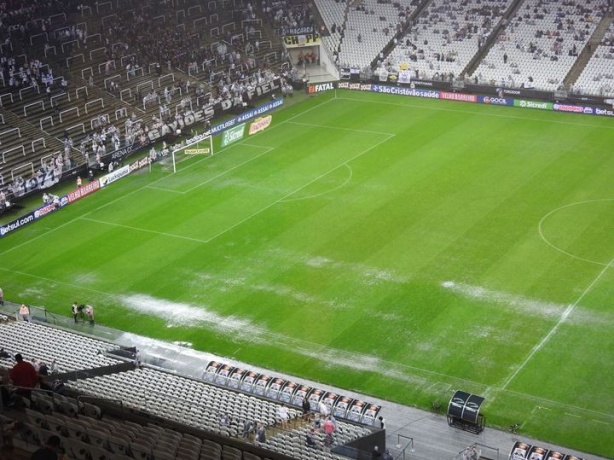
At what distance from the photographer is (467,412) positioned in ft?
123

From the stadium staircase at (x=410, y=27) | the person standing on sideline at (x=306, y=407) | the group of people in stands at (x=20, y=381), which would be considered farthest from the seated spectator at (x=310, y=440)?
the stadium staircase at (x=410, y=27)

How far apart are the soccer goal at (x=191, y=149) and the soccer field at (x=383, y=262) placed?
0.65m

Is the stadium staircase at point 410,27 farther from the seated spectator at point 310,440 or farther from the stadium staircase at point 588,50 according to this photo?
the seated spectator at point 310,440

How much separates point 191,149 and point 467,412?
37.8 m

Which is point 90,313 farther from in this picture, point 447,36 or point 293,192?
point 447,36

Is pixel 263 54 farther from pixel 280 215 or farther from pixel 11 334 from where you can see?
pixel 11 334

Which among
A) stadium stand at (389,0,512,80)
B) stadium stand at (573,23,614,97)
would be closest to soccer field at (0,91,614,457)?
stadium stand at (573,23,614,97)

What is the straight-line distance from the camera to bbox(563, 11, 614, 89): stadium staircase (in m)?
81.8

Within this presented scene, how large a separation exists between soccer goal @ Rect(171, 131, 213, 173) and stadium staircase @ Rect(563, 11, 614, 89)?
96.8ft

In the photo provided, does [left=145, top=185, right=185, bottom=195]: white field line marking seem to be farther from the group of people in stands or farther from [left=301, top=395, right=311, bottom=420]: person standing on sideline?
the group of people in stands

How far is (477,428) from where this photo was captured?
37625 millimetres

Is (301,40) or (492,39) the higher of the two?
(301,40)

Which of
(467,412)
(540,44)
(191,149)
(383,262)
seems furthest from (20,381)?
(540,44)

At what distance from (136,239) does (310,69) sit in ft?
130
